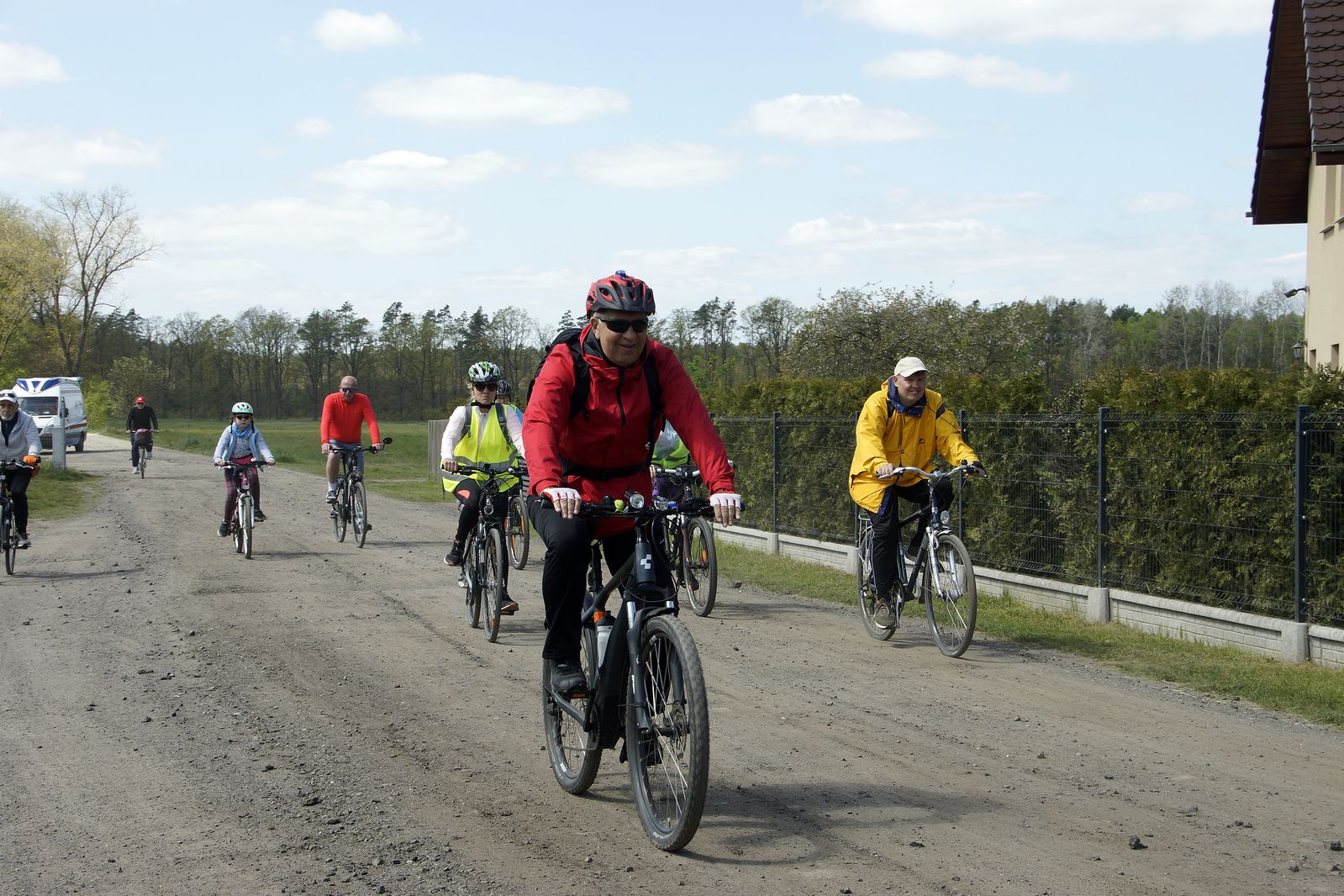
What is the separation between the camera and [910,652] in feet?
29.8

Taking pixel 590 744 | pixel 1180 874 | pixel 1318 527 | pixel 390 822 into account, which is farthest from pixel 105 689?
pixel 1318 527

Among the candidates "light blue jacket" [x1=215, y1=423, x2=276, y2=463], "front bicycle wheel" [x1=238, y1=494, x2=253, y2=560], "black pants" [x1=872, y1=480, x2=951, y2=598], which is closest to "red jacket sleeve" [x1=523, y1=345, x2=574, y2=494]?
"black pants" [x1=872, y1=480, x2=951, y2=598]

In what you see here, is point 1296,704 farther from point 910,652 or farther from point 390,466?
point 390,466

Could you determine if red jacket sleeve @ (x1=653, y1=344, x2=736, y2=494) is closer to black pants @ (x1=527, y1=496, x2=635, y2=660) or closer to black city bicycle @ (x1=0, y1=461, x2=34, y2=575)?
black pants @ (x1=527, y1=496, x2=635, y2=660)

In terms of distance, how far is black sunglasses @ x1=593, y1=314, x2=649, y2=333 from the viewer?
499 cm

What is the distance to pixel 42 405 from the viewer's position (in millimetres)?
45719

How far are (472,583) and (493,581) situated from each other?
0.39m

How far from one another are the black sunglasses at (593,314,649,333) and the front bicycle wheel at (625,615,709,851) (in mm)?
1130

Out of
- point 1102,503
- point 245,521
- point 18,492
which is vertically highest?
point 1102,503

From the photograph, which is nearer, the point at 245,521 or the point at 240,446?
the point at 245,521

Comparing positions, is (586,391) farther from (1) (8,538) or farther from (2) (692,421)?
(1) (8,538)

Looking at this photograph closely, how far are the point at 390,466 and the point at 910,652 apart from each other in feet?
110

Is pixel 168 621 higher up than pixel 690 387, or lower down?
lower down

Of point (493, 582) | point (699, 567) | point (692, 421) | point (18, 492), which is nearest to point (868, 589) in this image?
point (699, 567)
